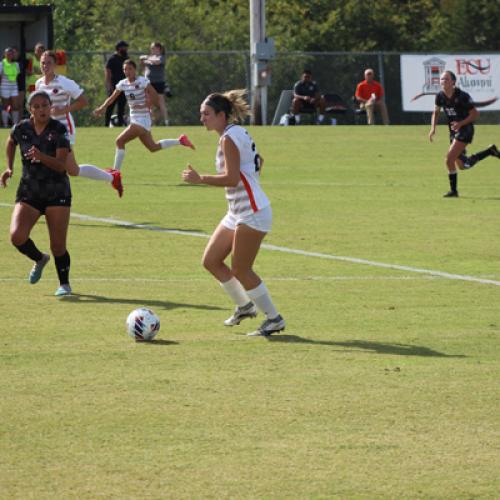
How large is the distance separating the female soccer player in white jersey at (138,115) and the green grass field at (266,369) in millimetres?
4029

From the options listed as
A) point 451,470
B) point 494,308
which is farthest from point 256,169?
point 451,470

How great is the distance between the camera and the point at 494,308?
13.1 metres

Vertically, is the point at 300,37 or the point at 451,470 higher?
the point at 300,37

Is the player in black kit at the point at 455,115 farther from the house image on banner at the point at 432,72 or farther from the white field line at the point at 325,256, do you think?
the house image on banner at the point at 432,72

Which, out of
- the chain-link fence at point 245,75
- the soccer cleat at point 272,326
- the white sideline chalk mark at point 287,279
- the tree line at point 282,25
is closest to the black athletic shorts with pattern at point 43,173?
the white sideline chalk mark at point 287,279

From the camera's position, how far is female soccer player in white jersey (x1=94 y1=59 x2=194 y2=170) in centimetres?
2478

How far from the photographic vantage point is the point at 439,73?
4600 cm

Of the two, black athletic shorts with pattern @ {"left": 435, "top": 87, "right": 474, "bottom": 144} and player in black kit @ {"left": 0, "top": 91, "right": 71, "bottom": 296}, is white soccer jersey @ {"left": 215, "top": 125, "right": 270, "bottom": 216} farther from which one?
black athletic shorts with pattern @ {"left": 435, "top": 87, "right": 474, "bottom": 144}

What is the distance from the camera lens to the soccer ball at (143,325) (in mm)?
11336

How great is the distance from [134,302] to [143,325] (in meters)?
2.27

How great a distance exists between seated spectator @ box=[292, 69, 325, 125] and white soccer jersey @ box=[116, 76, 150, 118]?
62.6 ft

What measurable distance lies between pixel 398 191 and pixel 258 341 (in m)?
13.7

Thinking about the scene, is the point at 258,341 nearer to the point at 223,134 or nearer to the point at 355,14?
the point at 223,134

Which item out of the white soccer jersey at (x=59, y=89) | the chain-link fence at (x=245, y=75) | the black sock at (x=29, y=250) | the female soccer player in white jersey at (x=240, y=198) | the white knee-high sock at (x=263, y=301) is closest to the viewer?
the female soccer player in white jersey at (x=240, y=198)
